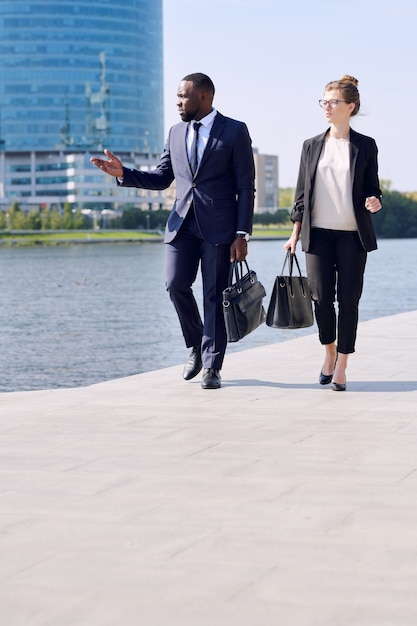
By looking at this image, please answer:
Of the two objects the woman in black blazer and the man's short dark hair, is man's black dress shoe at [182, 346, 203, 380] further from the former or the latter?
the man's short dark hair

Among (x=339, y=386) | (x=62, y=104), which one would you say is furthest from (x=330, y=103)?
(x=62, y=104)

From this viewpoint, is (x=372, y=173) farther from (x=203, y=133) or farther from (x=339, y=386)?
(x=339, y=386)

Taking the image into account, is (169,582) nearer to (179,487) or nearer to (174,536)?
(174,536)

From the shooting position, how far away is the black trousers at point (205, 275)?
307 inches

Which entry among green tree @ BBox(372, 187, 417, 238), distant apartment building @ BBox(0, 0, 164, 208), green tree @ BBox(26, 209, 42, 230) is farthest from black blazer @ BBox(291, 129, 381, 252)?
green tree @ BBox(372, 187, 417, 238)

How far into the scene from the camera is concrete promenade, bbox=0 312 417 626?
323 cm

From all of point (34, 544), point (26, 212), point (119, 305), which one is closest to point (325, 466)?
point (34, 544)

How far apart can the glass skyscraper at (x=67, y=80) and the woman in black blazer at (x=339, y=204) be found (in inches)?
6777

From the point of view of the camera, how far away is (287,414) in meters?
6.64

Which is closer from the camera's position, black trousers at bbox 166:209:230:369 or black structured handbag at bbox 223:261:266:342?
black structured handbag at bbox 223:261:266:342

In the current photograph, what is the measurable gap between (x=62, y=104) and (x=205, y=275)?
17496 cm

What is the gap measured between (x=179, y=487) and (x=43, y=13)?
182m

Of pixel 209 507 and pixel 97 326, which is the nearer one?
pixel 209 507

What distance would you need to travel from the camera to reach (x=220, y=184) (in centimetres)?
774
